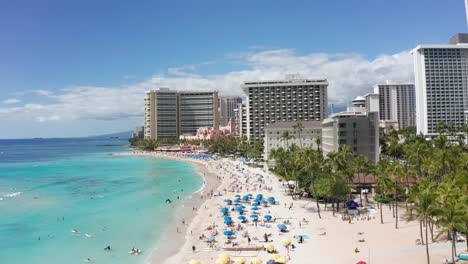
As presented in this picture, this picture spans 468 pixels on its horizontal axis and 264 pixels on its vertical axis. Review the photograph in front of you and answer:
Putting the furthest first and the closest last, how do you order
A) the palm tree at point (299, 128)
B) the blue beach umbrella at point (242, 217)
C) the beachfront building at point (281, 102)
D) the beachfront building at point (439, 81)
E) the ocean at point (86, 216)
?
the beachfront building at point (439, 81) < the beachfront building at point (281, 102) < the palm tree at point (299, 128) < the blue beach umbrella at point (242, 217) < the ocean at point (86, 216)

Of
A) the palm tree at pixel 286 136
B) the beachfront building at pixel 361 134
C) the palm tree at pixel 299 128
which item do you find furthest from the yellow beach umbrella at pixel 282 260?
the palm tree at pixel 299 128

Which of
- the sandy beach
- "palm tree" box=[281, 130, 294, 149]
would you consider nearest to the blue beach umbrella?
the sandy beach

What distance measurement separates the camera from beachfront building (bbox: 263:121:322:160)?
102m

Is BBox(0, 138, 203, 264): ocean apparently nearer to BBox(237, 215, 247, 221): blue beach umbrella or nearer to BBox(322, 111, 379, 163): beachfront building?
BBox(237, 215, 247, 221): blue beach umbrella

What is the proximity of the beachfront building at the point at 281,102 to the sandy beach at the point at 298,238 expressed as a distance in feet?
303

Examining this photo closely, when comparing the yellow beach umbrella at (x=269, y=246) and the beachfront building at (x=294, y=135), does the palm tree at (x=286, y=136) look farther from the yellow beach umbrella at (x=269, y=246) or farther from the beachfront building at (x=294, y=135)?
the yellow beach umbrella at (x=269, y=246)

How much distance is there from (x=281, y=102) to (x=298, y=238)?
378 feet

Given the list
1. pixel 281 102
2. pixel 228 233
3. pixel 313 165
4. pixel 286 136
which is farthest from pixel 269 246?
pixel 281 102

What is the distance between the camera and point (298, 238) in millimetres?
40312

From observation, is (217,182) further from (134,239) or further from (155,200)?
(134,239)

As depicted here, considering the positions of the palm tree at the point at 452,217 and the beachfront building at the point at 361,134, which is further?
the beachfront building at the point at 361,134

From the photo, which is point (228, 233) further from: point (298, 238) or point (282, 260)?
point (282, 260)

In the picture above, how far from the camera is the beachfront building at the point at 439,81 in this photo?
6363 inches

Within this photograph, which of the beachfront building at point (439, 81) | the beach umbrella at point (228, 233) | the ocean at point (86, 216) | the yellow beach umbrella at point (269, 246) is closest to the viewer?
the yellow beach umbrella at point (269, 246)
